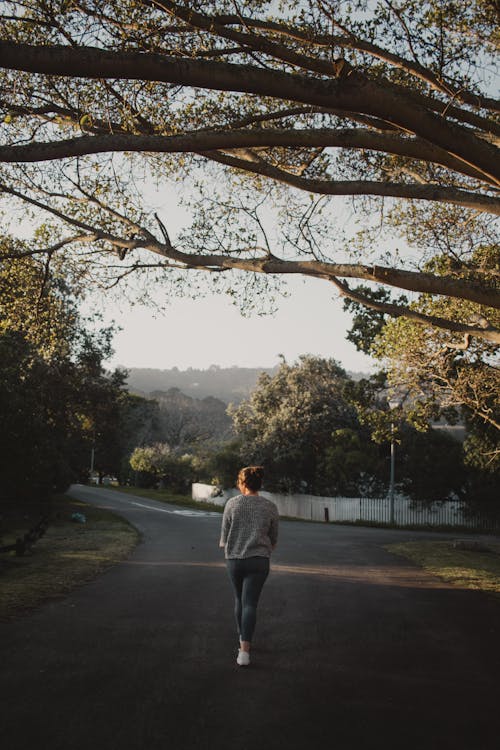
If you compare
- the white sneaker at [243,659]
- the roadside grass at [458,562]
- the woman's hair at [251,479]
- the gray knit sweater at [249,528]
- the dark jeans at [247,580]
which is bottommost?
the roadside grass at [458,562]

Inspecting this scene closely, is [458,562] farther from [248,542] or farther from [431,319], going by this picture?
[248,542]

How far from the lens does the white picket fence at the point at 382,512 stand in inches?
1171

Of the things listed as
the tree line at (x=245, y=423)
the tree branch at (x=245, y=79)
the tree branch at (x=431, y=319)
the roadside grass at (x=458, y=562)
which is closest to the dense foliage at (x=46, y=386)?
the tree line at (x=245, y=423)

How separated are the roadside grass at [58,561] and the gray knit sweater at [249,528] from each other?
2.90 meters

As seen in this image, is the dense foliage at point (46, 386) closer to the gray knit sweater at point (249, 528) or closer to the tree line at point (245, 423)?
the tree line at point (245, 423)

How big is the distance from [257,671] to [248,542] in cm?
117

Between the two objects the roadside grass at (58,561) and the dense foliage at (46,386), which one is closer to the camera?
the roadside grass at (58,561)

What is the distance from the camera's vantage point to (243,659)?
548cm

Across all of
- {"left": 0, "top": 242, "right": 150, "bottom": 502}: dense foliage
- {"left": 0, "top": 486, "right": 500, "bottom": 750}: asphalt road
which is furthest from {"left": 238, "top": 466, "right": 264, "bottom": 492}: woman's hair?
{"left": 0, "top": 242, "right": 150, "bottom": 502}: dense foliage

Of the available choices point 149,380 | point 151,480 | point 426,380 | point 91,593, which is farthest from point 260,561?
point 149,380

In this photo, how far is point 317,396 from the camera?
35688mm

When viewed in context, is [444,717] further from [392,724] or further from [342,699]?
[342,699]

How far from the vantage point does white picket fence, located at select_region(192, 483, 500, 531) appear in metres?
29.8

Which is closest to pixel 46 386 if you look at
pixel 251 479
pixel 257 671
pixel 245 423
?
pixel 245 423
